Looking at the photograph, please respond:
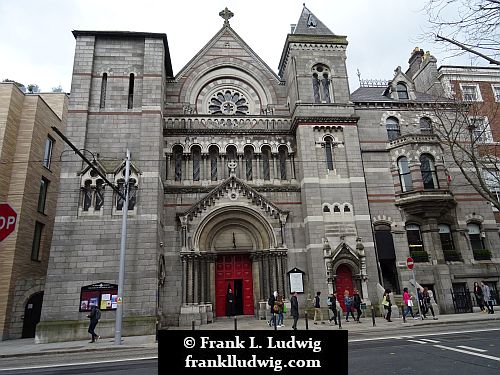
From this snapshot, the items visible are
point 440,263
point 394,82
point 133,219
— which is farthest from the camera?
point 394,82

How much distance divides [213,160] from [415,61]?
74.1ft

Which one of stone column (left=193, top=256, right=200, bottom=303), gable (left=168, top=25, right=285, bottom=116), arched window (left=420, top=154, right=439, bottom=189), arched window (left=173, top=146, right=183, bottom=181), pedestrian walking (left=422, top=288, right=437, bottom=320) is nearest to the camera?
pedestrian walking (left=422, top=288, right=437, bottom=320)

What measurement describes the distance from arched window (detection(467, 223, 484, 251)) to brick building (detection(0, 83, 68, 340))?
93.4 feet

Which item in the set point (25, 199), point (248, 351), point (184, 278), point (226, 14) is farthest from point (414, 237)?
point (25, 199)

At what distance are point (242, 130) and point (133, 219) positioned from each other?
9.77m

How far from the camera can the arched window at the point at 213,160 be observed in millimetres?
24047

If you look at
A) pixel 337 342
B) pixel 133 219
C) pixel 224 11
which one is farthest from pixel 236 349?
pixel 224 11

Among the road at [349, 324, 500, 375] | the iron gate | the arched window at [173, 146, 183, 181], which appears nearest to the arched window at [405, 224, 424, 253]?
the iron gate

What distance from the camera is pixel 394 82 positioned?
27016mm

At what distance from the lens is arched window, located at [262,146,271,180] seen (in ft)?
80.3

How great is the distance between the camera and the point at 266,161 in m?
24.8

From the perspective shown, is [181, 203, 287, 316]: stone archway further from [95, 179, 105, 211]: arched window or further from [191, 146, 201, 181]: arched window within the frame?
[95, 179, 105, 211]: arched window

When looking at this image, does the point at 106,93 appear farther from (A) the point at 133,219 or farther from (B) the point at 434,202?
(B) the point at 434,202

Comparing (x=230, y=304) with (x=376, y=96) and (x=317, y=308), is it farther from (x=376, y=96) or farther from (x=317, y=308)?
(x=376, y=96)
